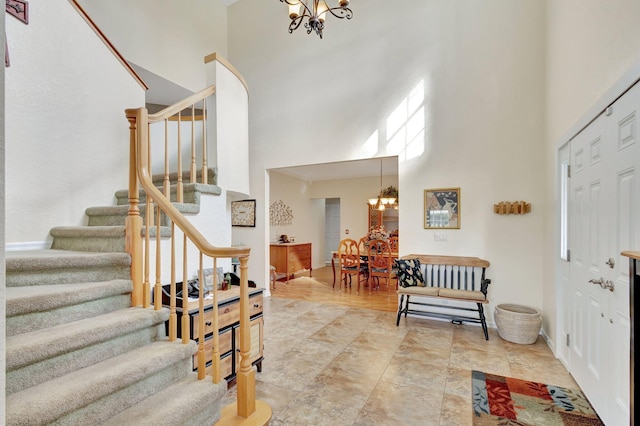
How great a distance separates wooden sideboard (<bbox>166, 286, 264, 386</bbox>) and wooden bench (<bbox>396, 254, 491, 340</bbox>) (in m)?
2.01

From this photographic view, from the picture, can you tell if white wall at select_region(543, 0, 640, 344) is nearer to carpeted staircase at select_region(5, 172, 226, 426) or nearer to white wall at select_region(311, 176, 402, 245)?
carpeted staircase at select_region(5, 172, 226, 426)

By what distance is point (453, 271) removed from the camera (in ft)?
13.1

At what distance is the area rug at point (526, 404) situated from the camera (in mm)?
1958

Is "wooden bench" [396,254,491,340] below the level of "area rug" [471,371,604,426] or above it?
above

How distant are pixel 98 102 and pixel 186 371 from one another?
2654 millimetres

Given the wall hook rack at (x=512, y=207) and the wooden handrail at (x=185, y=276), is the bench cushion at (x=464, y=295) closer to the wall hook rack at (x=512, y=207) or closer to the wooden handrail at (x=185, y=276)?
the wall hook rack at (x=512, y=207)

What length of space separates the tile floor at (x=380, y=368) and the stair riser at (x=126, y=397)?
27.4 inches

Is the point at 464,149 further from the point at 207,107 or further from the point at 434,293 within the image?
the point at 207,107

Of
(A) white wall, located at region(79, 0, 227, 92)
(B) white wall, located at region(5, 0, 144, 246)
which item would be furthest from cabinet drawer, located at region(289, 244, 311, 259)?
(B) white wall, located at region(5, 0, 144, 246)

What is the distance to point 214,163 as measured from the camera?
3.05 metres

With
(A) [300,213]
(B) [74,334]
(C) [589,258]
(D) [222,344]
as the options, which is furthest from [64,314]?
(A) [300,213]

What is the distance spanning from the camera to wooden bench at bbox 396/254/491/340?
3.63 meters

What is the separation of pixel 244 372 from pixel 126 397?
1.82 ft

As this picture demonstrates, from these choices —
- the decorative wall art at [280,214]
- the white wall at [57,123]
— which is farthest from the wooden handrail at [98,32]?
the decorative wall art at [280,214]
